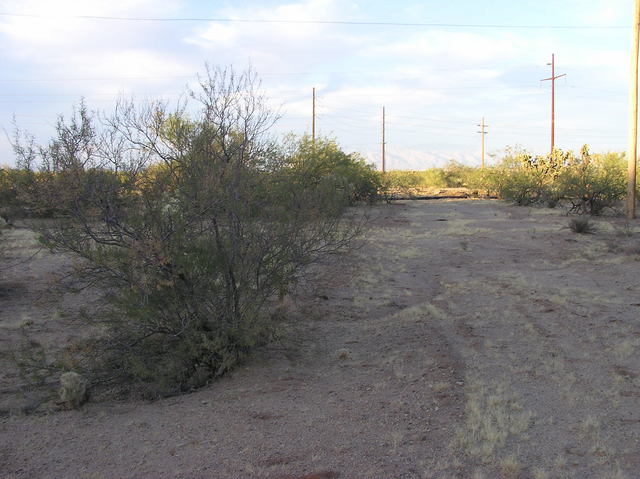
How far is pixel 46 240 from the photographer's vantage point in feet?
20.9

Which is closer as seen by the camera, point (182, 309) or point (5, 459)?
point (5, 459)

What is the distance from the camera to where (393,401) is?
594cm

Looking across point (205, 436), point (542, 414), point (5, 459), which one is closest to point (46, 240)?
point (5, 459)

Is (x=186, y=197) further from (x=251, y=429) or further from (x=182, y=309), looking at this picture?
(x=251, y=429)

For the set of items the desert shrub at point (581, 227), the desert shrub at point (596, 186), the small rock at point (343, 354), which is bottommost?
the small rock at point (343, 354)

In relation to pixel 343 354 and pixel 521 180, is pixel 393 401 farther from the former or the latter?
pixel 521 180

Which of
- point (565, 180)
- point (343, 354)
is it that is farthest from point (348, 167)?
point (343, 354)

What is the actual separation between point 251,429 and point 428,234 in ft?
52.5

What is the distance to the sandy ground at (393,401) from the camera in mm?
4668

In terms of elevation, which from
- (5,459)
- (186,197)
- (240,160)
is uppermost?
(240,160)

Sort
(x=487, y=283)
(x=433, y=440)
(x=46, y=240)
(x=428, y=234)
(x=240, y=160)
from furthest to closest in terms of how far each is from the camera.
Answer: (x=428, y=234)
(x=487, y=283)
(x=240, y=160)
(x=46, y=240)
(x=433, y=440)

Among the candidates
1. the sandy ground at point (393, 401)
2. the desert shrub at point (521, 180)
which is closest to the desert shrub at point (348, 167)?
the desert shrub at point (521, 180)

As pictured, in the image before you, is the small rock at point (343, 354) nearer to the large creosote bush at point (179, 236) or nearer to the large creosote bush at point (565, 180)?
the large creosote bush at point (179, 236)

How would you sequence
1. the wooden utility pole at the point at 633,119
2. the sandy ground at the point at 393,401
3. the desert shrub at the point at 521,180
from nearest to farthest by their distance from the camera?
the sandy ground at the point at 393,401, the wooden utility pole at the point at 633,119, the desert shrub at the point at 521,180
